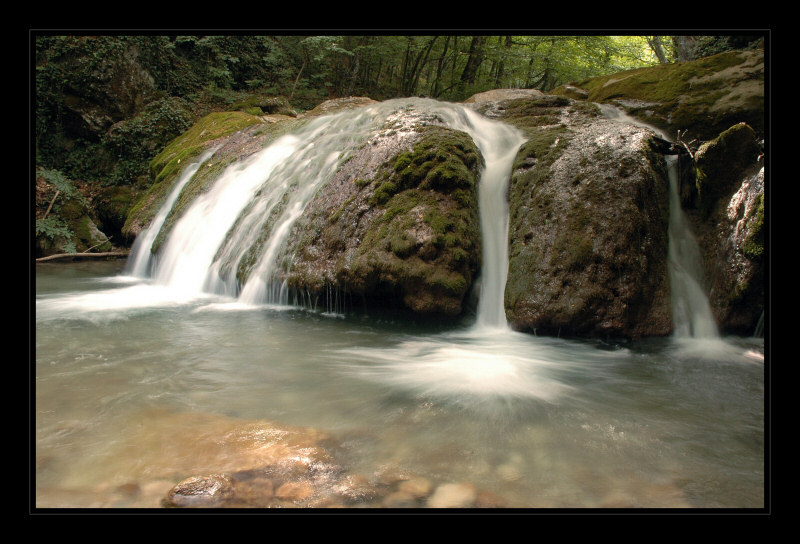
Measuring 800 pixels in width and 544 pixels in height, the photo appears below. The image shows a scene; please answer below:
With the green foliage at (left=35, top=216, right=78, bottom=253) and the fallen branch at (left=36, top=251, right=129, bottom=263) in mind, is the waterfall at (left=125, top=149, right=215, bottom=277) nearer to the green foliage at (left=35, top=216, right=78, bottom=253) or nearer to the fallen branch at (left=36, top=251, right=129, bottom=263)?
the fallen branch at (left=36, top=251, right=129, bottom=263)

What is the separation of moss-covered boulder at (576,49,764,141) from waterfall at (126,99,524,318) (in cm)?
267

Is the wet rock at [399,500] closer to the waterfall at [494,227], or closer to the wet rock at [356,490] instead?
the wet rock at [356,490]

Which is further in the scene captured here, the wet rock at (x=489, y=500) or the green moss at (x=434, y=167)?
the green moss at (x=434, y=167)

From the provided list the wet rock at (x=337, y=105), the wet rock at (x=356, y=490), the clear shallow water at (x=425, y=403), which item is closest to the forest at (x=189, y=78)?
the wet rock at (x=337, y=105)

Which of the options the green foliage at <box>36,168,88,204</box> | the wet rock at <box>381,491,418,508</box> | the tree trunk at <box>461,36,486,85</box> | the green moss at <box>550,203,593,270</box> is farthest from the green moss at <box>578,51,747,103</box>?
the green foliage at <box>36,168,88,204</box>

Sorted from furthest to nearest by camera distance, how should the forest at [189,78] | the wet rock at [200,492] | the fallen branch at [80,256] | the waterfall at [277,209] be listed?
the forest at [189,78]
the fallen branch at [80,256]
the waterfall at [277,209]
the wet rock at [200,492]

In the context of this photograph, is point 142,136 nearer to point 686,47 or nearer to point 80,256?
point 80,256

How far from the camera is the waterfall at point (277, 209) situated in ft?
20.0

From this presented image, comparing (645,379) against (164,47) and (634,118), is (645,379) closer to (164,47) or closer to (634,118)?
(634,118)

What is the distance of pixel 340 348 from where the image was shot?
185 inches

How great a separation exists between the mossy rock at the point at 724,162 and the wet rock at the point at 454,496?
528cm

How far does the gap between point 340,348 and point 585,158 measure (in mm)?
3899

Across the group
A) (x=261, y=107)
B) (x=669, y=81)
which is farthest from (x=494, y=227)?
(x=261, y=107)

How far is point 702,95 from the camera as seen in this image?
24.6 feet
